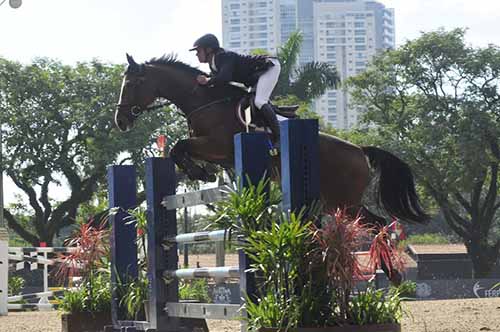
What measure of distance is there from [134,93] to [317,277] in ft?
10.2

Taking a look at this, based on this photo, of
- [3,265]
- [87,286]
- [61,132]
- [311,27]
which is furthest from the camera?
[311,27]

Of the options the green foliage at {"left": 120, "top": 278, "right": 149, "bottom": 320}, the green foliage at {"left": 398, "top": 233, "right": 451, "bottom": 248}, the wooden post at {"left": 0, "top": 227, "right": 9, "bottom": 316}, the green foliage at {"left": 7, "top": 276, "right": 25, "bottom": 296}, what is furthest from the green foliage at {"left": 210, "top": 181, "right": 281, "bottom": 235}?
the green foliage at {"left": 398, "top": 233, "right": 451, "bottom": 248}

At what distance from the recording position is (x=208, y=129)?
24.4ft

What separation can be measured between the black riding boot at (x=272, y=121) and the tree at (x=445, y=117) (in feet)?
77.0

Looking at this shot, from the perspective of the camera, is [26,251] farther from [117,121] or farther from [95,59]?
[95,59]

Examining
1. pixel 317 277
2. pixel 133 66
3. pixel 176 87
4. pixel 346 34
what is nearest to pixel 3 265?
pixel 133 66

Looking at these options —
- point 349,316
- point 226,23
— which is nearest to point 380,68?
point 349,316

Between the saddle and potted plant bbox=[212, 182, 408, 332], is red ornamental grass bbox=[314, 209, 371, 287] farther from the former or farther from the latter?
the saddle

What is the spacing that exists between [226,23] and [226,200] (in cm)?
17346

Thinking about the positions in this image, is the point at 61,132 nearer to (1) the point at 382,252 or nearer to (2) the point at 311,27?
(1) the point at 382,252

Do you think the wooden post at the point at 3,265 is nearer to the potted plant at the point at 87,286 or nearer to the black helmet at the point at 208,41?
the potted plant at the point at 87,286

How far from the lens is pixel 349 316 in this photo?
5188mm

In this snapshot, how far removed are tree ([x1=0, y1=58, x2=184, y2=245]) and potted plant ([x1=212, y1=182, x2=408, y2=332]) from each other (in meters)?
24.6

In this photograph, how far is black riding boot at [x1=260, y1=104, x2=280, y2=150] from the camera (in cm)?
695
